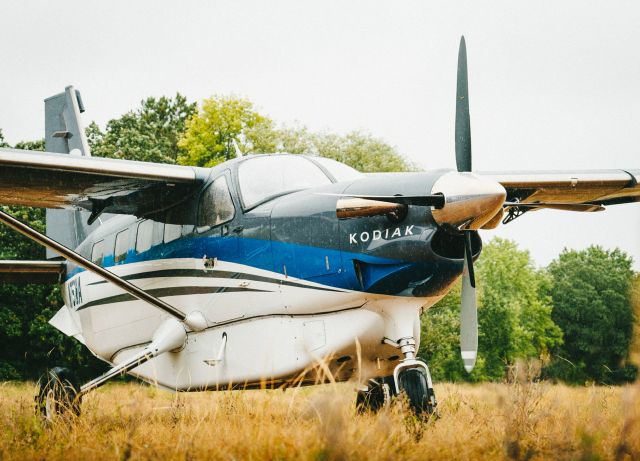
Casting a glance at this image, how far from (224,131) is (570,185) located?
87.1 ft

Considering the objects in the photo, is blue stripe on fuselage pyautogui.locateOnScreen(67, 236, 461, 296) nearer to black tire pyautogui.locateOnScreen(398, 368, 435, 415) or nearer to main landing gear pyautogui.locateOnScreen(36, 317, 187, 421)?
black tire pyautogui.locateOnScreen(398, 368, 435, 415)

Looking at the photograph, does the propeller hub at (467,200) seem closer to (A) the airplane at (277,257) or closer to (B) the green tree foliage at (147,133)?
(A) the airplane at (277,257)

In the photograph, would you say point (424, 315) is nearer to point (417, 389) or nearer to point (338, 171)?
point (338, 171)

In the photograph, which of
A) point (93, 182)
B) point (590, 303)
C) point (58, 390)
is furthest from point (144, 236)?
point (590, 303)

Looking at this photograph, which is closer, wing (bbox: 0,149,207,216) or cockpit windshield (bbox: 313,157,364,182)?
cockpit windshield (bbox: 313,157,364,182)

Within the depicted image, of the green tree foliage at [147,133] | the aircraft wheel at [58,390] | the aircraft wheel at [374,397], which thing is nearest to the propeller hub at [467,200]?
the aircraft wheel at [374,397]

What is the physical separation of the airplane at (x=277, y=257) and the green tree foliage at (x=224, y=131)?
2311cm

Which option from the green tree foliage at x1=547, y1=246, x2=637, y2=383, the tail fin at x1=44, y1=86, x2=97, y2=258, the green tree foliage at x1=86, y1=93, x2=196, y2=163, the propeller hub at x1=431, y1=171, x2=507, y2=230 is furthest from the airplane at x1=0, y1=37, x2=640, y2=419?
the green tree foliage at x1=547, y1=246, x2=637, y2=383

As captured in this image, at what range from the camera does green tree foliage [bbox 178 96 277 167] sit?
3356 centimetres

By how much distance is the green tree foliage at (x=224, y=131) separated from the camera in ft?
110

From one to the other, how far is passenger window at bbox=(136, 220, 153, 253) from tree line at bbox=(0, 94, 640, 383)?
18.3ft

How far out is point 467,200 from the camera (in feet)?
18.9

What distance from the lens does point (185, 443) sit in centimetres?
428

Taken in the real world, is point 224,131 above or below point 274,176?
above
